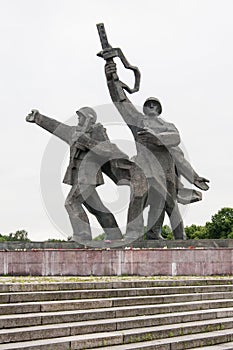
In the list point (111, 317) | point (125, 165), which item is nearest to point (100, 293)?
point (111, 317)

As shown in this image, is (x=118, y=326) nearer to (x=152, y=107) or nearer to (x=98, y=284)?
(x=98, y=284)

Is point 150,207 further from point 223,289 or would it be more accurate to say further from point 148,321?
point 148,321

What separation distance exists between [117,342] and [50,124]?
467 inches

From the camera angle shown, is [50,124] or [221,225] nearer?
[50,124]

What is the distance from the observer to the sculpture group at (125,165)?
1648 cm

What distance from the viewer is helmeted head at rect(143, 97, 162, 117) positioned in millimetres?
16969

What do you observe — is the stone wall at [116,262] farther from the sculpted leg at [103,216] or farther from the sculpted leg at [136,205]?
the sculpted leg at [103,216]

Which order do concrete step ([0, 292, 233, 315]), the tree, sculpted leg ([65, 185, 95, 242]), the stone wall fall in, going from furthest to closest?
the tree < sculpted leg ([65, 185, 95, 242]) < the stone wall < concrete step ([0, 292, 233, 315])

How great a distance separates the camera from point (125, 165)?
17203 millimetres

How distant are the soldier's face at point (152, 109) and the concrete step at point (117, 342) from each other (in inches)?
399

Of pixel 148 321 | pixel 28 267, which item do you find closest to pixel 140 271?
pixel 28 267

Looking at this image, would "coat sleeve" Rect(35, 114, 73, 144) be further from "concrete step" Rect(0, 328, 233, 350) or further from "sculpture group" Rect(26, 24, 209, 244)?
"concrete step" Rect(0, 328, 233, 350)

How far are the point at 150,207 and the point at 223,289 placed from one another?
6874 mm

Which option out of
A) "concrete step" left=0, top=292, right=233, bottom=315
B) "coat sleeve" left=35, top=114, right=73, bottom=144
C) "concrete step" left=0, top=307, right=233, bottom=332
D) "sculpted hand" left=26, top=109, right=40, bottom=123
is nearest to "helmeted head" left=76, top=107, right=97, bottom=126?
"coat sleeve" left=35, top=114, right=73, bottom=144
